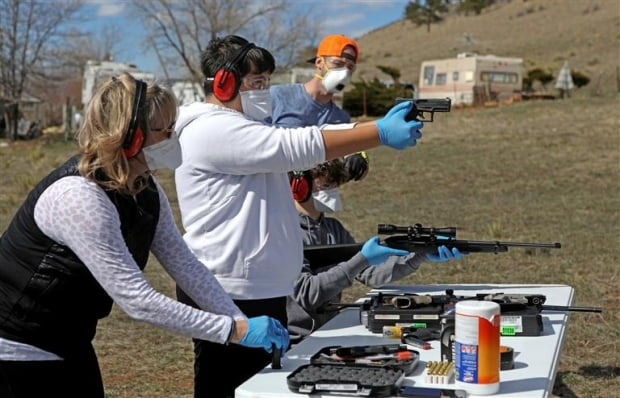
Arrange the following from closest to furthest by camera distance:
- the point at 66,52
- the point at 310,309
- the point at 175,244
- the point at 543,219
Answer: the point at 175,244 < the point at 310,309 < the point at 543,219 < the point at 66,52

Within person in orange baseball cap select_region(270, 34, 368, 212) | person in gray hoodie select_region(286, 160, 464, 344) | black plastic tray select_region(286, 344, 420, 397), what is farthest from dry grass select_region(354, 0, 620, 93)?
black plastic tray select_region(286, 344, 420, 397)

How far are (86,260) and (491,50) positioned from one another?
2217 inches

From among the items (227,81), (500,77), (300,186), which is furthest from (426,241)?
(500,77)

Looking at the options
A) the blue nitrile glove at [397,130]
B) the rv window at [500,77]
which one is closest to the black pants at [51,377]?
the blue nitrile glove at [397,130]

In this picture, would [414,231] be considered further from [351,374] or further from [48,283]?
[48,283]

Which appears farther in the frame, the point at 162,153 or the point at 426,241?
the point at 426,241

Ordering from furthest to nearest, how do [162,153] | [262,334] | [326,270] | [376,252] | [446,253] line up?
[326,270] → [446,253] → [376,252] → [262,334] → [162,153]

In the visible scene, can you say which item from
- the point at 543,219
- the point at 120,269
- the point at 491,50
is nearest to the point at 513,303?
the point at 120,269

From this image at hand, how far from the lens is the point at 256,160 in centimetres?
275

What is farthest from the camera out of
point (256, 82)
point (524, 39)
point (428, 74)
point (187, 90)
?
point (524, 39)

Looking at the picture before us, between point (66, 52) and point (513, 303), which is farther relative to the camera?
point (66, 52)

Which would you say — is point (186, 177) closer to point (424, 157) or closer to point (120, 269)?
point (120, 269)

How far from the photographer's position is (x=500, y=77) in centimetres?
3256

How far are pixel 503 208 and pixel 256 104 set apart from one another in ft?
35.3
